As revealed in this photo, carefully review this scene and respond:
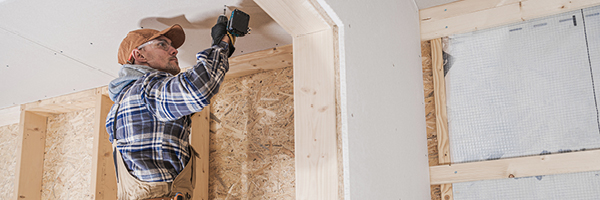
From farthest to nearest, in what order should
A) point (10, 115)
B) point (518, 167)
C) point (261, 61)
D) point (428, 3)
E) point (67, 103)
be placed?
point (10, 115), point (67, 103), point (261, 61), point (428, 3), point (518, 167)

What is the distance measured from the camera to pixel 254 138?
2.81 m

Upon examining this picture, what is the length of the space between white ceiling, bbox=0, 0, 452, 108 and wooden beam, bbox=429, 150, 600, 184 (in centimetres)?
85

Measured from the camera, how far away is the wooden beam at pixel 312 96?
138cm

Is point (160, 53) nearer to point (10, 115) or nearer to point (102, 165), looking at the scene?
point (102, 165)

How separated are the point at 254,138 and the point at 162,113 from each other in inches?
39.4

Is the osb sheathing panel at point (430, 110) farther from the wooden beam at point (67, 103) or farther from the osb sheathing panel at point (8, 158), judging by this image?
the osb sheathing panel at point (8, 158)

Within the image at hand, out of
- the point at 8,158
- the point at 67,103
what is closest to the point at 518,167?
the point at 67,103

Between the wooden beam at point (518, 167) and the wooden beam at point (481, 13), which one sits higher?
the wooden beam at point (481, 13)

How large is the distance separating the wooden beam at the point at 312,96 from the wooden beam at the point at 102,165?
6.07 ft

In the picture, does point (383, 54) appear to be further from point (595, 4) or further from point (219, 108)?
point (219, 108)

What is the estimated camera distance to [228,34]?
2.02 metres

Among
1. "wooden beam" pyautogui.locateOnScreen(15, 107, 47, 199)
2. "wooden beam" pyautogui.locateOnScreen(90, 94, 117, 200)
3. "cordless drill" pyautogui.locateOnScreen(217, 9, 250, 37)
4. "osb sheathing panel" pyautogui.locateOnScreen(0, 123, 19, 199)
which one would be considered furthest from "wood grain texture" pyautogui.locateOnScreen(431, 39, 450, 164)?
"osb sheathing panel" pyautogui.locateOnScreen(0, 123, 19, 199)

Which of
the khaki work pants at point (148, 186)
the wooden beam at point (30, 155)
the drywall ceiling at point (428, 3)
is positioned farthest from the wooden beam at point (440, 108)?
the wooden beam at point (30, 155)

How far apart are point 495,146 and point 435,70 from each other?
47 centimetres
